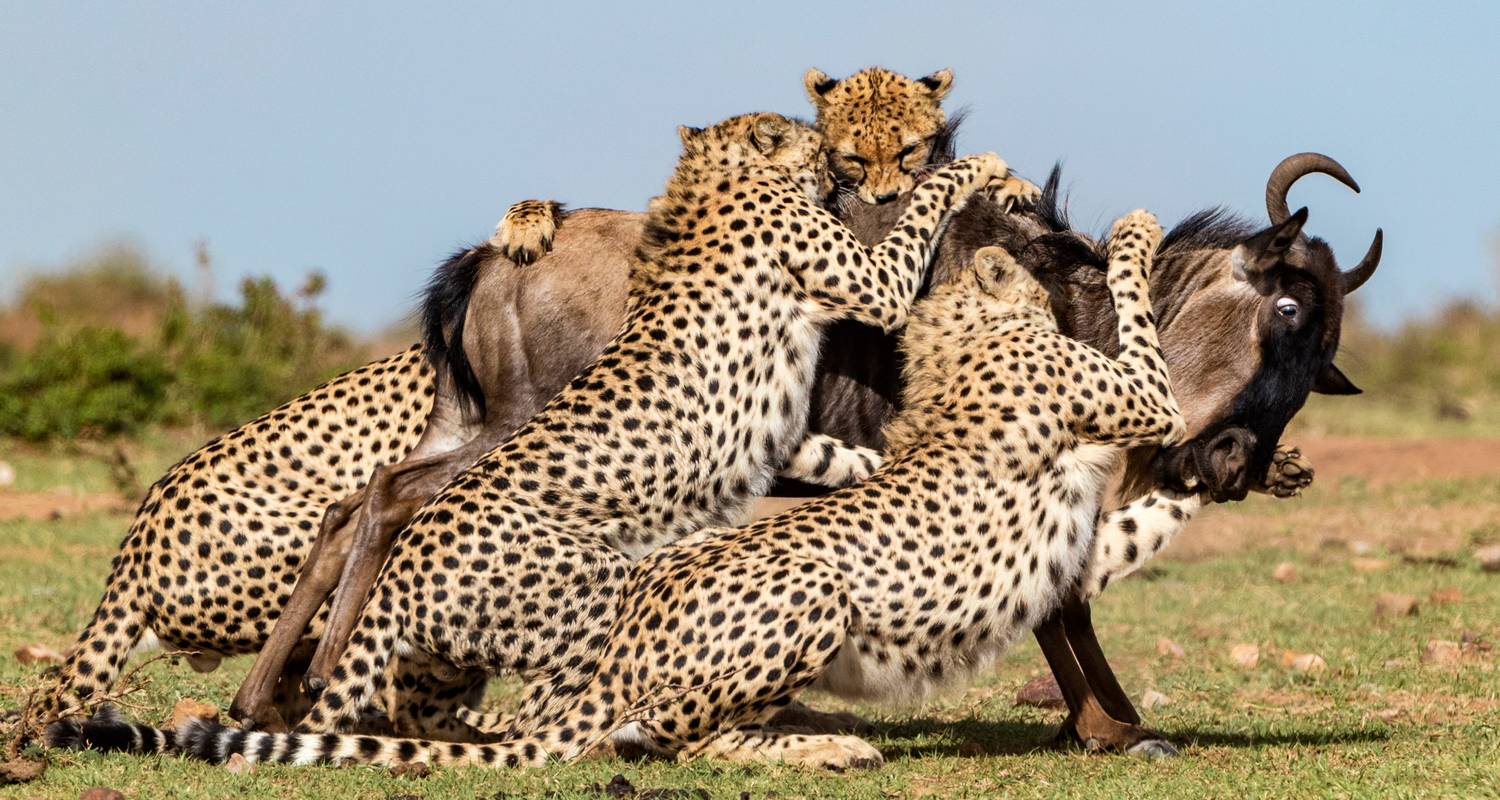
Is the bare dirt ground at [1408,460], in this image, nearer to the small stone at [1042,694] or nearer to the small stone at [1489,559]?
the small stone at [1489,559]

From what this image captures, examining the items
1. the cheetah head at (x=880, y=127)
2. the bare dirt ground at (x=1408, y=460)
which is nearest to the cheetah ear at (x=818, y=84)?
the cheetah head at (x=880, y=127)

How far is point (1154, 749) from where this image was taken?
210 inches

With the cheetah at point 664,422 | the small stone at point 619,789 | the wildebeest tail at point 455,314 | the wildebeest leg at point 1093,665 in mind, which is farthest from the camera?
the wildebeest tail at point 455,314

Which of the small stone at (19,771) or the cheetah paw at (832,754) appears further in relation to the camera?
the cheetah paw at (832,754)

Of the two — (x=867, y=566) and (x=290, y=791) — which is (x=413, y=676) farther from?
(x=867, y=566)

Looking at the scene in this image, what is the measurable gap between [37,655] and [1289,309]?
4.62 m

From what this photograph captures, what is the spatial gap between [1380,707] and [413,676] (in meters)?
3.20

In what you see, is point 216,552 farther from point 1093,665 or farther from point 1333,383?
point 1333,383

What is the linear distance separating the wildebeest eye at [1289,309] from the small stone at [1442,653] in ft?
7.07

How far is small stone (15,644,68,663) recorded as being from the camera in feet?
22.4

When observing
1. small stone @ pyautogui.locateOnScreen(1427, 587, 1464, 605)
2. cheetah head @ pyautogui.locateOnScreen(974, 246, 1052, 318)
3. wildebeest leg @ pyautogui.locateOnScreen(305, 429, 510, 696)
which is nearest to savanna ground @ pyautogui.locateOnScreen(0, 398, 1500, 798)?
small stone @ pyautogui.locateOnScreen(1427, 587, 1464, 605)

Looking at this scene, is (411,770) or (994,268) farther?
(994,268)

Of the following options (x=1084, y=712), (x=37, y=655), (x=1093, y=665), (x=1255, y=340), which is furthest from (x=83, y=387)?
(x=1255, y=340)

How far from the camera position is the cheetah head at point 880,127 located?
21.0ft
